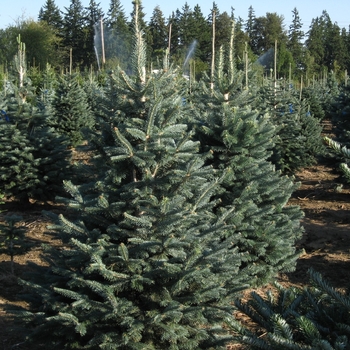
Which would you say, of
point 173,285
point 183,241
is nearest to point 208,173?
point 183,241

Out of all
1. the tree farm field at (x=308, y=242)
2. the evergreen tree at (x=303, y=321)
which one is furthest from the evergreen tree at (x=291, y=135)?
the evergreen tree at (x=303, y=321)

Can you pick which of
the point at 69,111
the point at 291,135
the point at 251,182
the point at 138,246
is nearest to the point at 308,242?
the point at 251,182

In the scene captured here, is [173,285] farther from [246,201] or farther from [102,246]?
[246,201]

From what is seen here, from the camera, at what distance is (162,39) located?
39.0 meters

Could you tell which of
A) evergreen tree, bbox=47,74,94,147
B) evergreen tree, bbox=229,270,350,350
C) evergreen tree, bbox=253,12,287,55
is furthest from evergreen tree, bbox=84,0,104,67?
evergreen tree, bbox=229,270,350,350

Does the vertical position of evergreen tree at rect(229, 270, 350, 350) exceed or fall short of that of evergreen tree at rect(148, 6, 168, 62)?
it falls short

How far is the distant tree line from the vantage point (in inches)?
1288

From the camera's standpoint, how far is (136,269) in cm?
359

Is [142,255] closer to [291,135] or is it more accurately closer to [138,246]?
[138,246]

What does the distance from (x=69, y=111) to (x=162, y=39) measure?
1051 inches

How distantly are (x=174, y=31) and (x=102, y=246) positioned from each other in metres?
39.0

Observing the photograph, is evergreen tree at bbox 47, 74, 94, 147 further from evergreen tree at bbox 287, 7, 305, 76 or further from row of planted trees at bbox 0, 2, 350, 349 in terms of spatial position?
evergreen tree at bbox 287, 7, 305, 76

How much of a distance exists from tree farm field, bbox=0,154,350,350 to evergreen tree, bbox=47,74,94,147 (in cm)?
478

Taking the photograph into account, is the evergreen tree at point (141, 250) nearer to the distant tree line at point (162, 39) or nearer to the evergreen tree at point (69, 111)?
the evergreen tree at point (69, 111)
